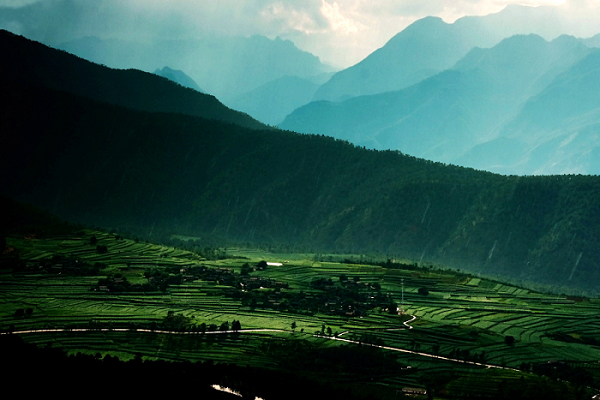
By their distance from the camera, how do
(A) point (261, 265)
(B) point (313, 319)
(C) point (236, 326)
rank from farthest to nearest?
(A) point (261, 265), (B) point (313, 319), (C) point (236, 326)

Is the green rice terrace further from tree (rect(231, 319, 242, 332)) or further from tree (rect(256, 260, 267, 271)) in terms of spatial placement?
tree (rect(256, 260, 267, 271))

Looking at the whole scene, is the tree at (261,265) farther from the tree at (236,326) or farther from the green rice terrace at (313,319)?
the tree at (236,326)

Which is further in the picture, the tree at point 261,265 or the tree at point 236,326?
the tree at point 261,265

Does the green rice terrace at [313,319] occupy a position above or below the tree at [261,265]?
below

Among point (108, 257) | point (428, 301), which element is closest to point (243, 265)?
point (108, 257)

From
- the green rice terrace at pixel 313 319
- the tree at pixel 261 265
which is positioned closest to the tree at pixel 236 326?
the green rice terrace at pixel 313 319

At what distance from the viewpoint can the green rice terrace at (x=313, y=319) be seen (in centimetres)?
7762

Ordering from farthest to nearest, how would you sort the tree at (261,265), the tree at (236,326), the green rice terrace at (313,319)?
the tree at (261,265), the tree at (236,326), the green rice terrace at (313,319)

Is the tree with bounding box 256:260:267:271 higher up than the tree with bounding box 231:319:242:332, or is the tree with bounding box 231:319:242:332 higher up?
the tree with bounding box 256:260:267:271

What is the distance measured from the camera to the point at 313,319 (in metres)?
94.8

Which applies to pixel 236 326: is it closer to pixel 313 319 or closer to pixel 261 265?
pixel 313 319

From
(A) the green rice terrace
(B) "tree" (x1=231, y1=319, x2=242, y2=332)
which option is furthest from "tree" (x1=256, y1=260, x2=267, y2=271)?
(B) "tree" (x1=231, y1=319, x2=242, y2=332)

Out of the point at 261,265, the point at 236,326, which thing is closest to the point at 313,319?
the point at 236,326

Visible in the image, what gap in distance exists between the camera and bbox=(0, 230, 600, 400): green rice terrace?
255ft
